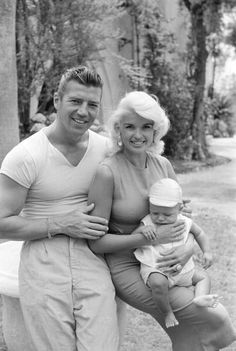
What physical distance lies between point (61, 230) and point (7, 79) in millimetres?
3286

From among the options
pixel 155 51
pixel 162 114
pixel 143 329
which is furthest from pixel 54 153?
pixel 155 51

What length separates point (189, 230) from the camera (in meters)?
2.79

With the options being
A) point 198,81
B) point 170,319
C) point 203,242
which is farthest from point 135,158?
point 198,81

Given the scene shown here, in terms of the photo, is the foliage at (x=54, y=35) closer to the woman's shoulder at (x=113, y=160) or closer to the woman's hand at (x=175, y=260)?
the woman's shoulder at (x=113, y=160)

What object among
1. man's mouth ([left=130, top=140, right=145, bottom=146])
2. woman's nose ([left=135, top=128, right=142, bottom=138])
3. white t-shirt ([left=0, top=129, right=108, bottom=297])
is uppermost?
woman's nose ([left=135, top=128, right=142, bottom=138])

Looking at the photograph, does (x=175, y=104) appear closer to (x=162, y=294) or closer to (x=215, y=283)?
(x=215, y=283)

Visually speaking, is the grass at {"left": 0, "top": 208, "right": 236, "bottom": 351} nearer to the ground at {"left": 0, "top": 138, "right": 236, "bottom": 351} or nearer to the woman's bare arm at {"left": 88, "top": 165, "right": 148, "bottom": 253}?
the ground at {"left": 0, "top": 138, "right": 236, "bottom": 351}

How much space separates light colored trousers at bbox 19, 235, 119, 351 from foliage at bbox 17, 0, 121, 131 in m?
8.31

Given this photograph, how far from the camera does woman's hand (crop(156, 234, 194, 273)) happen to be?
8.40 feet

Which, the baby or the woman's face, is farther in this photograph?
the woman's face

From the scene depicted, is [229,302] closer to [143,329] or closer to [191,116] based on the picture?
[143,329]

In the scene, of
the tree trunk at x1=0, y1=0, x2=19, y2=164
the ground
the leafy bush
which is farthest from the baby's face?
the leafy bush

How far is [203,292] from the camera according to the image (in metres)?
2.61

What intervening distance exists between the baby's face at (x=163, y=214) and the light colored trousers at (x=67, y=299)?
1.17 feet
